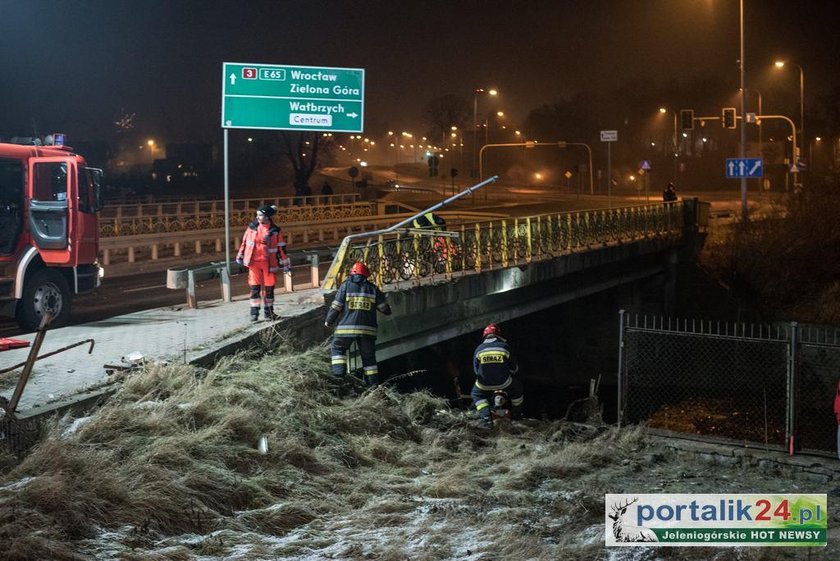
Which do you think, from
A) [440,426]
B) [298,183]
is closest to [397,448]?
[440,426]

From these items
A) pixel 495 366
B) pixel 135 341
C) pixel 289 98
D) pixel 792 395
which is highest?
pixel 289 98

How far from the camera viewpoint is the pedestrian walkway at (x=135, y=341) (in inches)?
384

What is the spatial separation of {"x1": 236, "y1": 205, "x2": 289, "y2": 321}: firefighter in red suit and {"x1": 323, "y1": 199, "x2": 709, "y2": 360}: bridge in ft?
3.23

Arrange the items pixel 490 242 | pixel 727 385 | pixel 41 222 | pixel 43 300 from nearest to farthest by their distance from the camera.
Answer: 1. pixel 41 222
2. pixel 43 300
3. pixel 490 242
4. pixel 727 385

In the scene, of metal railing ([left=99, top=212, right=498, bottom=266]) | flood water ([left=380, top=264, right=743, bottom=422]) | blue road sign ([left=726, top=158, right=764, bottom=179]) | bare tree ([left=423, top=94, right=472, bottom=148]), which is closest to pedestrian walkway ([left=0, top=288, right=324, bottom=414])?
flood water ([left=380, top=264, right=743, bottom=422])

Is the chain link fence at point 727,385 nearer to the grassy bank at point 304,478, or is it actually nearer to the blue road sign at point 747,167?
the blue road sign at point 747,167

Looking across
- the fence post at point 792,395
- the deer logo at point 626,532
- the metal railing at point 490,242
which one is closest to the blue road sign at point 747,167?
the metal railing at point 490,242

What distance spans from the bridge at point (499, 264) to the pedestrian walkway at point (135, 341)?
4.95 feet

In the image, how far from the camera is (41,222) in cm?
1422

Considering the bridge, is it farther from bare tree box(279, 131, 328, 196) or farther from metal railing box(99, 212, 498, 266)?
bare tree box(279, 131, 328, 196)

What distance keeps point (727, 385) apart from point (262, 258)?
51.8 ft

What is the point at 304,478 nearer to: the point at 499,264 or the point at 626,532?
the point at 626,532

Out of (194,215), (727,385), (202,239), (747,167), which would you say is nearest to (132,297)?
(202,239)

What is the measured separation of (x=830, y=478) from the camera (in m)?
9.71
